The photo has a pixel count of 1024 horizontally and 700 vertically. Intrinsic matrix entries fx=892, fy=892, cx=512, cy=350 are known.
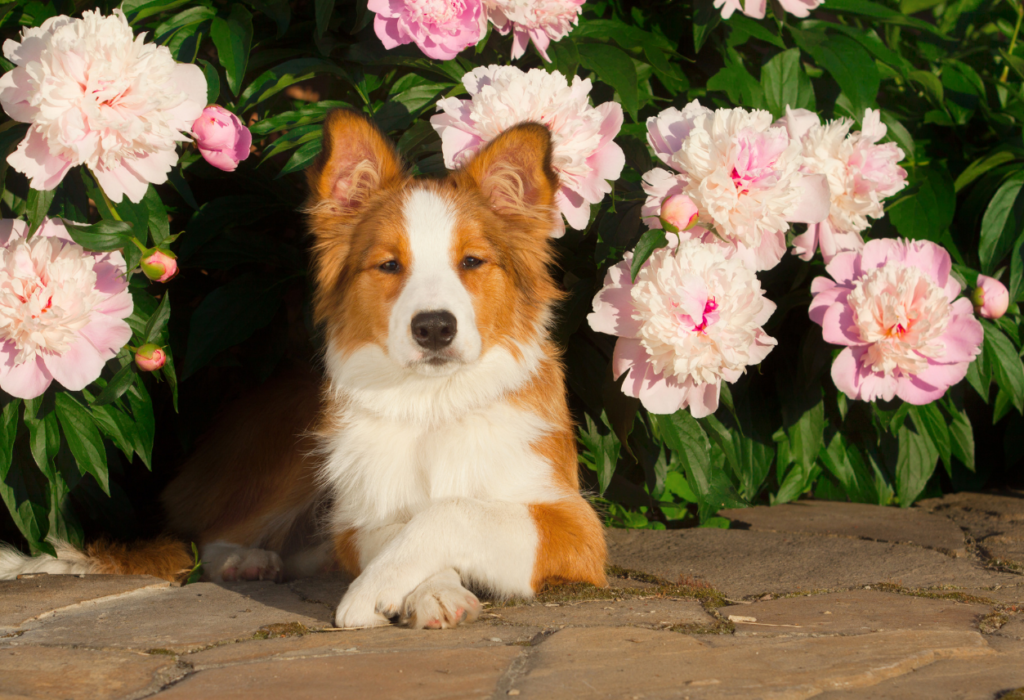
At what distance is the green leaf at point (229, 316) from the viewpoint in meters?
2.92

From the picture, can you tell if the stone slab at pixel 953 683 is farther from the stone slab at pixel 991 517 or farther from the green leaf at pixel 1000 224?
the green leaf at pixel 1000 224

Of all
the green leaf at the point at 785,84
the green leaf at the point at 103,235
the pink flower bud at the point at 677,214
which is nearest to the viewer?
the green leaf at the point at 103,235

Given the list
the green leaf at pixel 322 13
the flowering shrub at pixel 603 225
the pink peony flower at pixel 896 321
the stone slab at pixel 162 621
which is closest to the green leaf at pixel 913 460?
the flowering shrub at pixel 603 225

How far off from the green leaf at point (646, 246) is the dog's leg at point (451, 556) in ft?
2.47

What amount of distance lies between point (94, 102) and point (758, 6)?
6.87 feet

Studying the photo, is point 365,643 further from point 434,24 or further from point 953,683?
point 434,24

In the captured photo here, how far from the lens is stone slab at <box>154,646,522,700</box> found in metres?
1.57

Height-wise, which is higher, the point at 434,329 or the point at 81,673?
the point at 434,329

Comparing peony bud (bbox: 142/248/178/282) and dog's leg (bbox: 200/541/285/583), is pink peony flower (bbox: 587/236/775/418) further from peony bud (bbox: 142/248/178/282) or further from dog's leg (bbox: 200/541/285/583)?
dog's leg (bbox: 200/541/285/583)

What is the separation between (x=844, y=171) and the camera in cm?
284

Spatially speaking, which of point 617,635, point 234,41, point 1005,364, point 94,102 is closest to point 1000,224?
point 1005,364

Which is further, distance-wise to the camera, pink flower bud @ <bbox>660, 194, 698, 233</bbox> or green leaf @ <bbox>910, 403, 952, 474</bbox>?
green leaf @ <bbox>910, 403, 952, 474</bbox>

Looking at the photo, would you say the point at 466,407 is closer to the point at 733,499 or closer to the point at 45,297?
the point at 733,499

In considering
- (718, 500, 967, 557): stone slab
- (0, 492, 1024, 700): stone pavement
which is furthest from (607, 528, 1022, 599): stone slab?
(718, 500, 967, 557): stone slab
